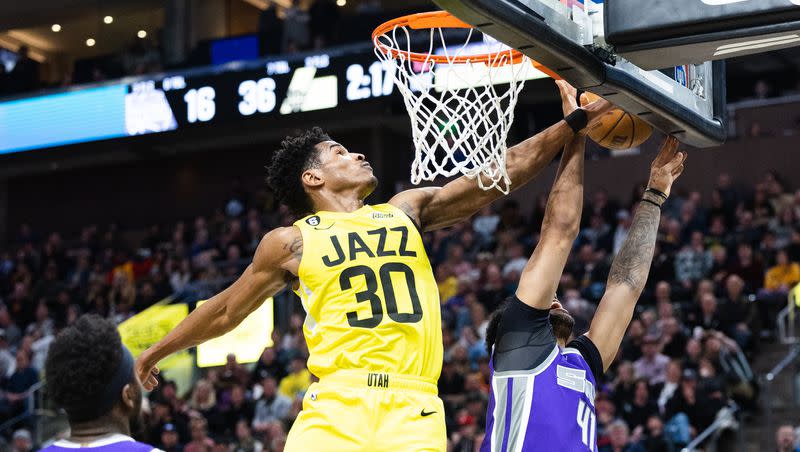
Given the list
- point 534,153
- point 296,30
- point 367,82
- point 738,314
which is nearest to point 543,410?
point 534,153

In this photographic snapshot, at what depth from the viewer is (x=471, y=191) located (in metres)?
4.89

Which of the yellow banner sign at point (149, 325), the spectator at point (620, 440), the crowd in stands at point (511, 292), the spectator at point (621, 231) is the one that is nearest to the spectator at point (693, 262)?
the crowd in stands at point (511, 292)

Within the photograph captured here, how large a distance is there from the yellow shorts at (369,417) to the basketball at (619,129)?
4.81 ft

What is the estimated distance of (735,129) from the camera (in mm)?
16938

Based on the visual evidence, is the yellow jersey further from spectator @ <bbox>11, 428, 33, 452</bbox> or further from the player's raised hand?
spectator @ <bbox>11, 428, 33, 452</bbox>

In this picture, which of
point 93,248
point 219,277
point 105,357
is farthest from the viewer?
point 93,248

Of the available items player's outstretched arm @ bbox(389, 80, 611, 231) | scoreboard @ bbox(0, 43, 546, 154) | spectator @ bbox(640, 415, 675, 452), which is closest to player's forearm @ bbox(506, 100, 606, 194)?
player's outstretched arm @ bbox(389, 80, 611, 231)

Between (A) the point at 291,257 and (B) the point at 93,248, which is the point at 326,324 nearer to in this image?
(A) the point at 291,257

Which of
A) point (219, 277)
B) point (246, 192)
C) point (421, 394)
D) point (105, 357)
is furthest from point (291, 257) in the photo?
point (246, 192)

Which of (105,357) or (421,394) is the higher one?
(105,357)

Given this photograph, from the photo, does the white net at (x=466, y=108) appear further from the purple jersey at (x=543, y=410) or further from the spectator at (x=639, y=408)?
the spectator at (x=639, y=408)

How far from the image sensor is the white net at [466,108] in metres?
4.94

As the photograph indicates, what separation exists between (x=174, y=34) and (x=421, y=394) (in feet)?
57.5

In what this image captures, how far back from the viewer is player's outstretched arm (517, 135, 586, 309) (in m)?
4.68
